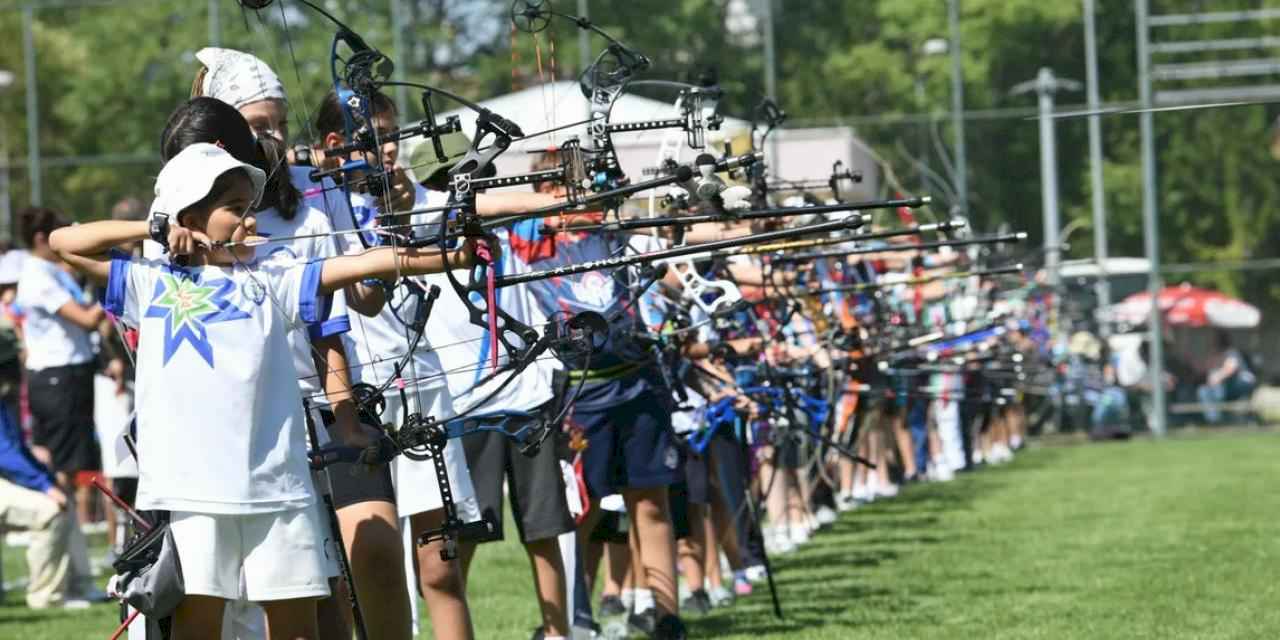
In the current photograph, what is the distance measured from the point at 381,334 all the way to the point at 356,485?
1.79 ft

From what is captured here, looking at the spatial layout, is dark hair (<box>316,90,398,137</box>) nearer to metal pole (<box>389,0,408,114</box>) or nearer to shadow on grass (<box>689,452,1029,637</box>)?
shadow on grass (<box>689,452,1029,637</box>)

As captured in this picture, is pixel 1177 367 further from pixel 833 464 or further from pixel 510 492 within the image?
pixel 510 492

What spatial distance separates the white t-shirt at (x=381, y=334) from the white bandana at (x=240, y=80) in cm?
36

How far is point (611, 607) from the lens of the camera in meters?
9.20

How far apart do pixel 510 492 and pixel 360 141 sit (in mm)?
2104

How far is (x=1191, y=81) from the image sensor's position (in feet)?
103

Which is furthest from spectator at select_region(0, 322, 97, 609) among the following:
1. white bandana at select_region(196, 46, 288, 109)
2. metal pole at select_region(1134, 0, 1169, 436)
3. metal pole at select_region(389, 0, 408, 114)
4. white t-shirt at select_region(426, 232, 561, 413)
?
metal pole at select_region(1134, 0, 1169, 436)

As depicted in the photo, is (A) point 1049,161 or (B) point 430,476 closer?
(B) point 430,476

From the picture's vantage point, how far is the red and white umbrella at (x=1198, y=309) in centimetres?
2814

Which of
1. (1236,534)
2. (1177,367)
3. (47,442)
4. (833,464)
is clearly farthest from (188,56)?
(1236,534)

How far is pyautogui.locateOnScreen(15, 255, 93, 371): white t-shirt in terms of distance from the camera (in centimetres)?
1124

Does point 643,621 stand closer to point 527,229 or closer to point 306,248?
point 527,229

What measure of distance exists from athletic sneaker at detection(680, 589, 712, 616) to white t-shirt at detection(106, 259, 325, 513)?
14.9ft

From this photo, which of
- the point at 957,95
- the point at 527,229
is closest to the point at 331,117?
the point at 527,229
